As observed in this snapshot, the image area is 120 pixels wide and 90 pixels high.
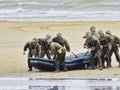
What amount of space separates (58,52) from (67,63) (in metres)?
0.94

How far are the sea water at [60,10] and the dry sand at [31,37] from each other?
3.66 meters

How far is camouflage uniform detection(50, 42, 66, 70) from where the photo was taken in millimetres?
19625

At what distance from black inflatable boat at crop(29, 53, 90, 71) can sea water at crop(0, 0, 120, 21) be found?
1943cm

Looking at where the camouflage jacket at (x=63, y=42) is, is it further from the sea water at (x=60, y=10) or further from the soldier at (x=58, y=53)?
the sea water at (x=60, y=10)

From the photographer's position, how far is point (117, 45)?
20.5 meters

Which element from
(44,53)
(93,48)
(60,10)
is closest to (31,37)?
(44,53)

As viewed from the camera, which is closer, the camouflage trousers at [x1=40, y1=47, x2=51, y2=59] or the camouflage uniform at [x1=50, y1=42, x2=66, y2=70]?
the camouflage uniform at [x1=50, y1=42, x2=66, y2=70]

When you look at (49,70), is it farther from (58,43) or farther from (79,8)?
(79,8)

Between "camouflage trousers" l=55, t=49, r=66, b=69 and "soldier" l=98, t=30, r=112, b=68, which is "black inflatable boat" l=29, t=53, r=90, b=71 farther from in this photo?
"soldier" l=98, t=30, r=112, b=68

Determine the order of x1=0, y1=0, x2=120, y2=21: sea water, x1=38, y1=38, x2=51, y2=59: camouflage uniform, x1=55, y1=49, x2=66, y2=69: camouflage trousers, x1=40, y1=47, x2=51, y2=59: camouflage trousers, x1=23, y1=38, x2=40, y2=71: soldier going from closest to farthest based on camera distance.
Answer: x1=55, y1=49, x2=66, y2=69: camouflage trousers → x1=23, y1=38, x2=40, y2=71: soldier → x1=38, y1=38, x2=51, y2=59: camouflage uniform → x1=40, y1=47, x2=51, y2=59: camouflage trousers → x1=0, y1=0, x2=120, y2=21: sea water

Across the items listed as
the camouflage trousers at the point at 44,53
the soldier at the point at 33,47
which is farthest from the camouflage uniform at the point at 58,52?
the camouflage trousers at the point at 44,53

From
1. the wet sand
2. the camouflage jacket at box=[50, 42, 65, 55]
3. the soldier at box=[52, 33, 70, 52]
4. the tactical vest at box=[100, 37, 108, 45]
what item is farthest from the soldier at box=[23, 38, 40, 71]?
the wet sand

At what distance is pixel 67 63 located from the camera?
20375 millimetres

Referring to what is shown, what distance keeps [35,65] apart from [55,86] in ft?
19.9
